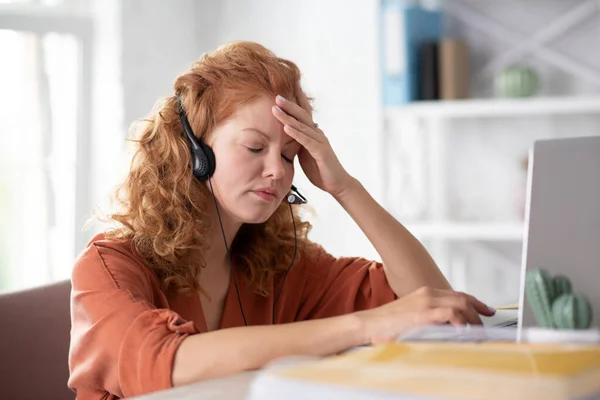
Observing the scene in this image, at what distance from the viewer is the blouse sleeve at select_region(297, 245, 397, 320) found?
5.59 ft

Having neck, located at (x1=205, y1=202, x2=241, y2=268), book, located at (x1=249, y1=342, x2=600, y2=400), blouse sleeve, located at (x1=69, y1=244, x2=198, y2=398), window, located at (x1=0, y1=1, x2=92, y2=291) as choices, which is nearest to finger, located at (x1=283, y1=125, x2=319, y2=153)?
neck, located at (x1=205, y1=202, x2=241, y2=268)

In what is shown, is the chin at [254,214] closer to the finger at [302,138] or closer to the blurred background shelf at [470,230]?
the finger at [302,138]

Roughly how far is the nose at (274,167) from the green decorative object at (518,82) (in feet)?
6.08

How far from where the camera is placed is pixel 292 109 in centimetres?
153

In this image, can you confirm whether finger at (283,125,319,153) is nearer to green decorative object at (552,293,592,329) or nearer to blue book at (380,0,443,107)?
green decorative object at (552,293,592,329)

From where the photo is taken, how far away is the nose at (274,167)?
1488 mm

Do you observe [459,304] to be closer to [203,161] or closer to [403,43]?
[203,161]

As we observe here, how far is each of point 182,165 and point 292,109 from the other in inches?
9.1

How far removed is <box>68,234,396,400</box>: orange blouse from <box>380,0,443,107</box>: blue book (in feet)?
5.20

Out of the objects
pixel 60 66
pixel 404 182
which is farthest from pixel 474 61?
pixel 60 66

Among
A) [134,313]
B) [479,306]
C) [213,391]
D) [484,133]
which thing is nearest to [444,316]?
[479,306]

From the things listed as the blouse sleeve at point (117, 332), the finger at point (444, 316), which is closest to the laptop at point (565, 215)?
the finger at point (444, 316)

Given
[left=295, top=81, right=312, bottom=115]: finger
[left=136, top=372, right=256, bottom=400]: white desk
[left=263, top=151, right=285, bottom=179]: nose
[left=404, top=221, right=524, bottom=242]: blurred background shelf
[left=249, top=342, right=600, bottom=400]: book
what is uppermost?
[left=295, top=81, right=312, bottom=115]: finger

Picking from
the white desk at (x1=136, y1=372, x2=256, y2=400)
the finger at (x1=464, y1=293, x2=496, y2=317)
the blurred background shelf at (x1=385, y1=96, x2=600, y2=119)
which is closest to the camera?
the white desk at (x1=136, y1=372, x2=256, y2=400)
